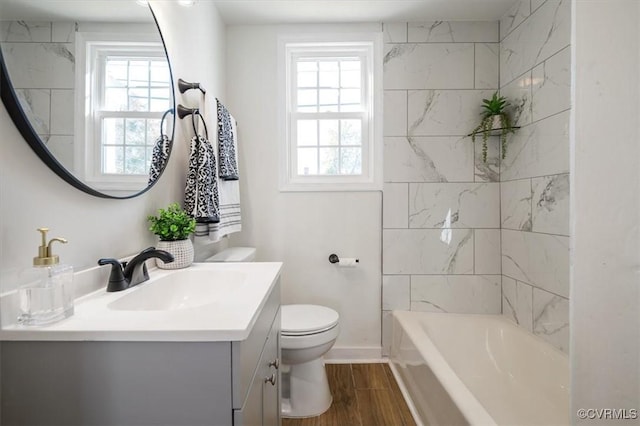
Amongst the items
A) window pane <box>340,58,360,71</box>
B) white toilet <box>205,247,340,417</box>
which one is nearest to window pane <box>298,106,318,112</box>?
window pane <box>340,58,360,71</box>

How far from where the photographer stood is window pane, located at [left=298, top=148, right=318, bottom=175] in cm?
219

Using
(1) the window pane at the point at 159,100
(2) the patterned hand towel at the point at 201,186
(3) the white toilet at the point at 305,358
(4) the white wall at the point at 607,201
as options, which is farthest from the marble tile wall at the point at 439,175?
(4) the white wall at the point at 607,201

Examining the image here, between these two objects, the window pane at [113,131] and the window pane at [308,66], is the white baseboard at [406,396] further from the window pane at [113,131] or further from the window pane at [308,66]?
the window pane at [308,66]

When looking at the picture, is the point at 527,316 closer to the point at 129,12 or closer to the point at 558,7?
the point at 558,7

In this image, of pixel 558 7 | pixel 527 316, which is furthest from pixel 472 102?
pixel 527 316

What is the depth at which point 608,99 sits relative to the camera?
16.5 inches

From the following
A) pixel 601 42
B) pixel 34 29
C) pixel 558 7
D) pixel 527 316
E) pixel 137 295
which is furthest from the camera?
pixel 527 316

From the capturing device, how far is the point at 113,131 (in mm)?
933

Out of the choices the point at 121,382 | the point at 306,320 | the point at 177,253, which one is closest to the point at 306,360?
the point at 306,320

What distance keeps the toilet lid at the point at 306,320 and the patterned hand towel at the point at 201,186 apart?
2.19ft

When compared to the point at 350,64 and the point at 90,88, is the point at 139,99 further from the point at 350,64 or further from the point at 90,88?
the point at 350,64

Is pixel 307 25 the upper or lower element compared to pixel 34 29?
upper

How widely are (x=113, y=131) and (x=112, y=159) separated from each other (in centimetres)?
9

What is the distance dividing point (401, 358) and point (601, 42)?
1850mm
